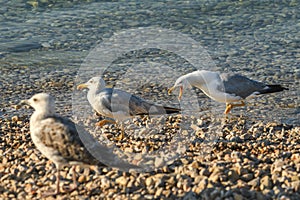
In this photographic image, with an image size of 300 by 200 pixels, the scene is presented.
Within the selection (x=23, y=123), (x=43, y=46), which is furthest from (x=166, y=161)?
(x=43, y=46)

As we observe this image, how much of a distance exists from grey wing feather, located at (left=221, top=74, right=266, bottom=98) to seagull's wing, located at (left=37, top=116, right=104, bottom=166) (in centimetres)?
366

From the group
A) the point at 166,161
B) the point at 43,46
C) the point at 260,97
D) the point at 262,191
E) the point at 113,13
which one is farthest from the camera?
the point at 113,13

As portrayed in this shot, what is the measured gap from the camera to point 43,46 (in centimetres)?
1478

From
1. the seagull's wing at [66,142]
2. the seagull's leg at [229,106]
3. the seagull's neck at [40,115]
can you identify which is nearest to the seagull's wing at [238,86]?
the seagull's leg at [229,106]

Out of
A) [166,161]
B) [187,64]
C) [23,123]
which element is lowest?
[187,64]

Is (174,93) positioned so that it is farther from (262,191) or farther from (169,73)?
(262,191)

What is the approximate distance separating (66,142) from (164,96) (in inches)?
202

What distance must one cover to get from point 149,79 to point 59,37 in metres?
3.91

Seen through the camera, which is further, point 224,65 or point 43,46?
point 43,46

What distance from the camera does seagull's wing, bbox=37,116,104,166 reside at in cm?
626

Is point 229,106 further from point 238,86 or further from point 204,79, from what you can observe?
point 204,79

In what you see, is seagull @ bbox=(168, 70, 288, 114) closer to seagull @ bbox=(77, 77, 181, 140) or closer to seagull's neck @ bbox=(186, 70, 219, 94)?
seagull's neck @ bbox=(186, 70, 219, 94)

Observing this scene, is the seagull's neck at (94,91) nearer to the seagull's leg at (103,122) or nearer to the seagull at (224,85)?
the seagull's leg at (103,122)

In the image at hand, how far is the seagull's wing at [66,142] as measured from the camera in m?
6.26
